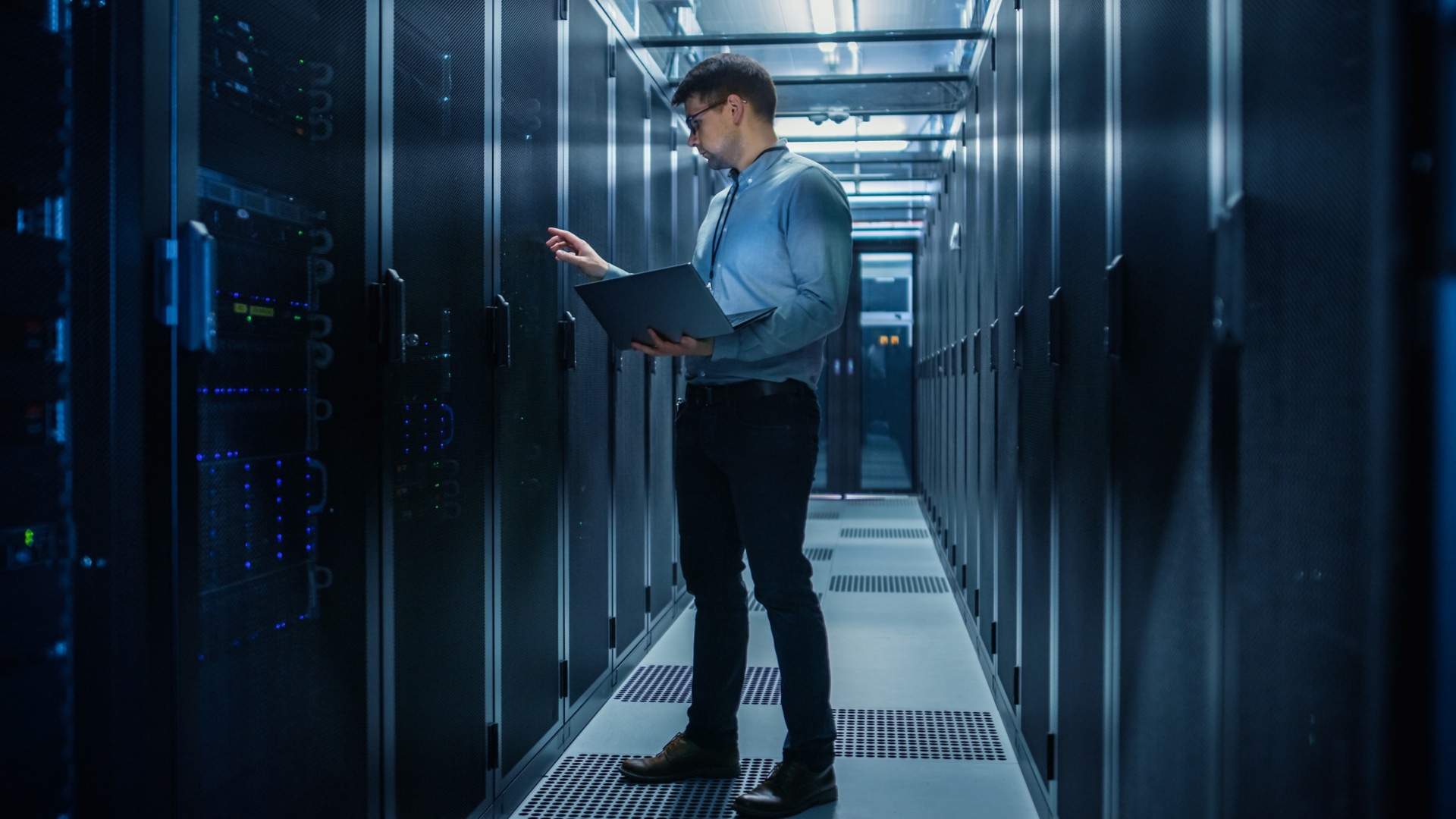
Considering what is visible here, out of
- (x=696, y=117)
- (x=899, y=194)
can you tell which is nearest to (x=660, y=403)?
(x=696, y=117)

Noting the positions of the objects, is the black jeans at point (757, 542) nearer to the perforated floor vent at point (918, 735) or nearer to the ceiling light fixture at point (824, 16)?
the perforated floor vent at point (918, 735)

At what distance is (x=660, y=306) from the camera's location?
6.45 ft

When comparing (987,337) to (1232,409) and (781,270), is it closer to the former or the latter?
(781,270)

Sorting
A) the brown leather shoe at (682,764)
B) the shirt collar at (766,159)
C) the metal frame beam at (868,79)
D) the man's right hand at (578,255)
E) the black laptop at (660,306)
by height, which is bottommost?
the brown leather shoe at (682,764)

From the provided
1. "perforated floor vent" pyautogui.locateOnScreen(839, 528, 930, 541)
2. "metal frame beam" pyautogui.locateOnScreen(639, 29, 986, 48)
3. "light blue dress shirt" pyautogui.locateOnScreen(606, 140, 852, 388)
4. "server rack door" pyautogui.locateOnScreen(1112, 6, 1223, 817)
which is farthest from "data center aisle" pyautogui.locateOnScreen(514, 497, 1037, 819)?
"metal frame beam" pyautogui.locateOnScreen(639, 29, 986, 48)

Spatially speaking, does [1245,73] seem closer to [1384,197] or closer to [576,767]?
[1384,197]

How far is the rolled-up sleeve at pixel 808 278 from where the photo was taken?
2035mm

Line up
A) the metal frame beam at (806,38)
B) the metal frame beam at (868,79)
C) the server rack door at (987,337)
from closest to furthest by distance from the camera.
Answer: the server rack door at (987,337)
the metal frame beam at (806,38)
the metal frame beam at (868,79)

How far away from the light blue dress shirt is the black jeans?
85 mm

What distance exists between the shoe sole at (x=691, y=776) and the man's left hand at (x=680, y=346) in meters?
1.02

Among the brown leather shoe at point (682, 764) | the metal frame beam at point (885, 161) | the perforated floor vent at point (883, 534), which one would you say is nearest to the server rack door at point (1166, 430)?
the brown leather shoe at point (682, 764)

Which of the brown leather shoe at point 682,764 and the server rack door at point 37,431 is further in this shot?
the brown leather shoe at point 682,764

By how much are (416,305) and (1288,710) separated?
4.80 feet

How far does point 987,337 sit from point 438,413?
83.2 inches
